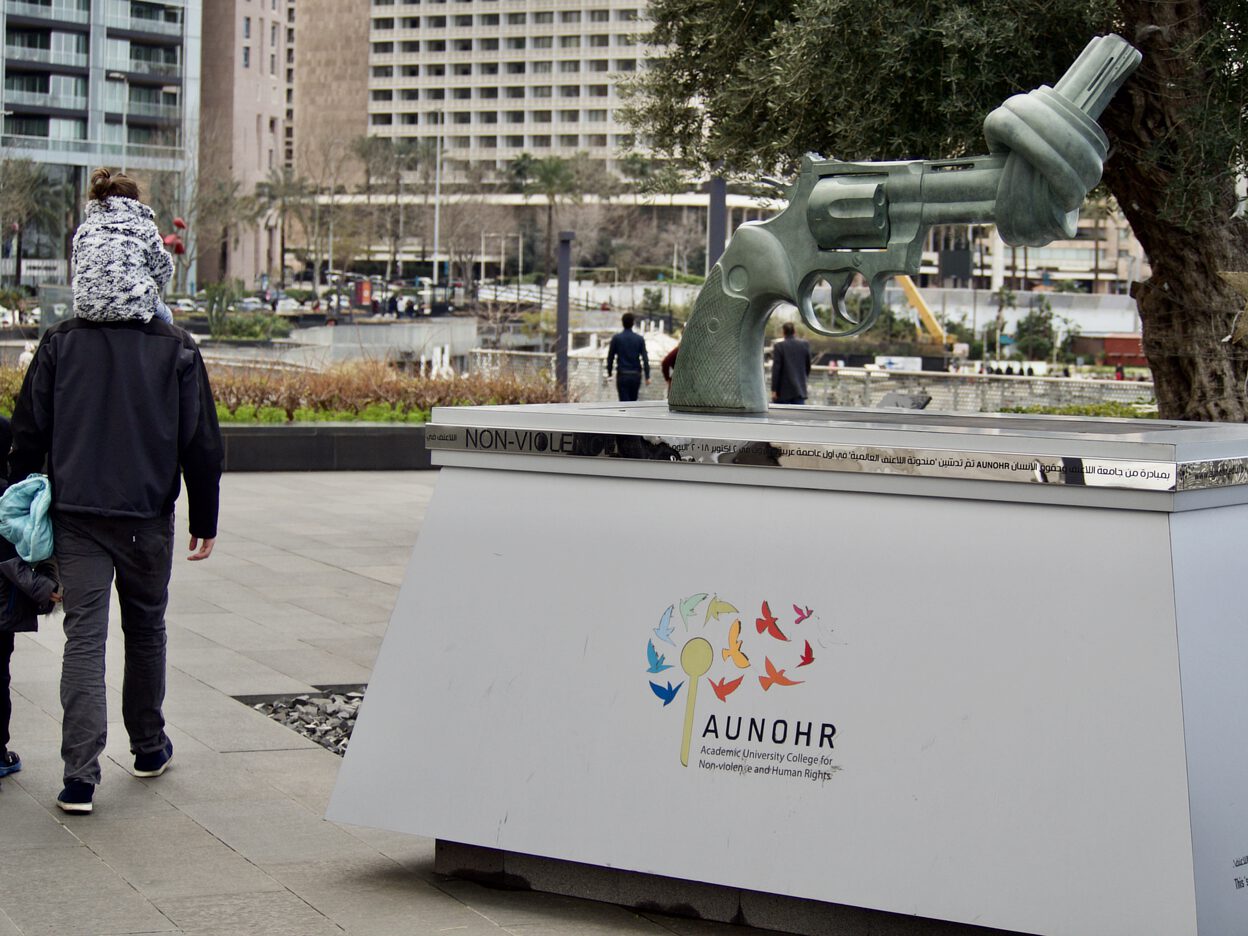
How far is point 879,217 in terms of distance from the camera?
4.63 meters

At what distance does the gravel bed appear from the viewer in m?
6.62

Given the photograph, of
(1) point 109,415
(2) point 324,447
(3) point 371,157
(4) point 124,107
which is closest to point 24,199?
(4) point 124,107

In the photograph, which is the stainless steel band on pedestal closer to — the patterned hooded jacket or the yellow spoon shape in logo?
the yellow spoon shape in logo

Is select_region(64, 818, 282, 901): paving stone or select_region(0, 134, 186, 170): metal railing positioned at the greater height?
select_region(0, 134, 186, 170): metal railing

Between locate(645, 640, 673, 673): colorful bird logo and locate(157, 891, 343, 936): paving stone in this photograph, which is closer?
locate(157, 891, 343, 936): paving stone

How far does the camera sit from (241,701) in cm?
722

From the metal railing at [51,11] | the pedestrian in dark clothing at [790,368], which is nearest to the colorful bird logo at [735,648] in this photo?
the pedestrian in dark clothing at [790,368]

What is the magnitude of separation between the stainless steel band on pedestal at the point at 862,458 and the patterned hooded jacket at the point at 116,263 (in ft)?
4.29

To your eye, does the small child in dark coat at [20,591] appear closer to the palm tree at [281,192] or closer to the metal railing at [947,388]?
the metal railing at [947,388]

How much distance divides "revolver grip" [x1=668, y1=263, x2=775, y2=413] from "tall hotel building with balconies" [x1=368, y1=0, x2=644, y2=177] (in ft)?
435

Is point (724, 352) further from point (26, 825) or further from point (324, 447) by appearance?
point (324, 447)

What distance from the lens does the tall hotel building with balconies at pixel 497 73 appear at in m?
140

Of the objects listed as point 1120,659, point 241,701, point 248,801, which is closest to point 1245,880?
point 1120,659

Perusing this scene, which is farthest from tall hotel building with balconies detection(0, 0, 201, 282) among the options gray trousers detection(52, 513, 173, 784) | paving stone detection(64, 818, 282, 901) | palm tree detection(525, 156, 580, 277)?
paving stone detection(64, 818, 282, 901)
